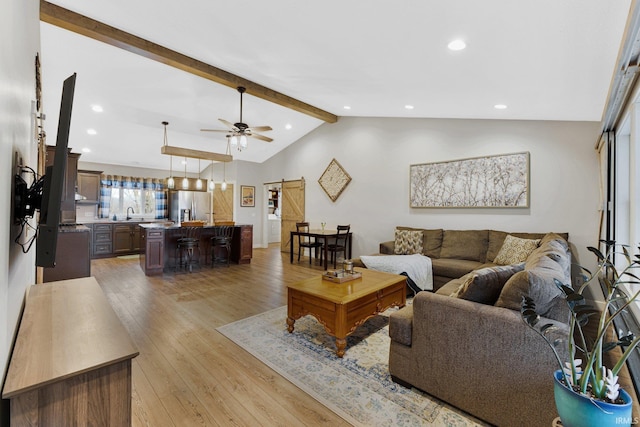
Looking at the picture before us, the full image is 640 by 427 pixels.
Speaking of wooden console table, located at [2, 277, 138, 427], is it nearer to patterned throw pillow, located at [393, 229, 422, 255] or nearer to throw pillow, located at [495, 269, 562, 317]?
throw pillow, located at [495, 269, 562, 317]

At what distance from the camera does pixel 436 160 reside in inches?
216

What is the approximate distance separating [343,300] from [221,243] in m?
4.25

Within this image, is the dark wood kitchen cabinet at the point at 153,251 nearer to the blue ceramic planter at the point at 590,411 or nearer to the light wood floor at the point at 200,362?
the light wood floor at the point at 200,362

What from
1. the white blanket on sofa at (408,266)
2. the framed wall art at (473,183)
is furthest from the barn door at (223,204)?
the white blanket on sofa at (408,266)

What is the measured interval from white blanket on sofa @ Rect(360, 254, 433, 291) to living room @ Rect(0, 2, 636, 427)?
1.38 m

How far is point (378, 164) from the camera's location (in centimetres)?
633

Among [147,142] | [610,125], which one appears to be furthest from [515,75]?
[147,142]

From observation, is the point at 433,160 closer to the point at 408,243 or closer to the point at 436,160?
the point at 436,160

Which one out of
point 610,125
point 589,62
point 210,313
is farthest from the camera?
point 210,313

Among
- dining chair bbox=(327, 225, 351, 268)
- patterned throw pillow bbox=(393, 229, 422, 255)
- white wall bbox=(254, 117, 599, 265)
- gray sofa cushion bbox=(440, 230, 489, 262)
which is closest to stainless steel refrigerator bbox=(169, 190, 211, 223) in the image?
white wall bbox=(254, 117, 599, 265)

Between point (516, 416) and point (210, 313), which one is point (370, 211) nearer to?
point (210, 313)

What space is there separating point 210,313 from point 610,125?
5.10 metres

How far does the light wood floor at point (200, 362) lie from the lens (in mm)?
1876

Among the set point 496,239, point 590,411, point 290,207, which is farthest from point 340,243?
point 590,411
